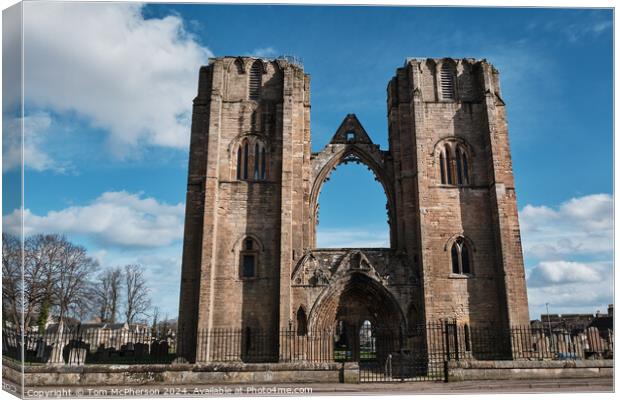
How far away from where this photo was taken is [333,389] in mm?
12273

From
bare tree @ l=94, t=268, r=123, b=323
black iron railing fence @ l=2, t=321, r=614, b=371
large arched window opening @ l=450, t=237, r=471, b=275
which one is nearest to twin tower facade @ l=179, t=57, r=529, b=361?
large arched window opening @ l=450, t=237, r=471, b=275

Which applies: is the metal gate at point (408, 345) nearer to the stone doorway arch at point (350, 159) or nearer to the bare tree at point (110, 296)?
the stone doorway arch at point (350, 159)

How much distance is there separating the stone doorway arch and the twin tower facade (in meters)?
0.06

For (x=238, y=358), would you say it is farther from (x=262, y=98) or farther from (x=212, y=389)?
(x=262, y=98)

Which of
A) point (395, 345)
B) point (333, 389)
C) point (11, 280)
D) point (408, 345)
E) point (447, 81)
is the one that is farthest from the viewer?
point (447, 81)

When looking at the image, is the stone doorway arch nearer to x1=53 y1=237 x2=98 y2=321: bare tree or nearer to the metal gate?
the metal gate

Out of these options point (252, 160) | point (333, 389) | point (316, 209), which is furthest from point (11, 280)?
point (316, 209)

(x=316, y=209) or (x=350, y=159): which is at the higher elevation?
(x=350, y=159)

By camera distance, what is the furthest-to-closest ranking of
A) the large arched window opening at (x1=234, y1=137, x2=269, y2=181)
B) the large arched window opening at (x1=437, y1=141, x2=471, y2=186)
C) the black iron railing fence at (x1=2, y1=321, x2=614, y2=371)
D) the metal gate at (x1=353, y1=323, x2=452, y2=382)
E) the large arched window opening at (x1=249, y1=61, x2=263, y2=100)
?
1. the large arched window opening at (x1=249, y1=61, x2=263, y2=100)
2. the large arched window opening at (x1=234, y1=137, x2=269, y2=181)
3. the large arched window opening at (x1=437, y1=141, x2=471, y2=186)
4. the black iron railing fence at (x1=2, y1=321, x2=614, y2=371)
5. the metal gate at (x1=353, y1=323, x2=452, y2=382)

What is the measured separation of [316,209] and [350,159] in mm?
3266

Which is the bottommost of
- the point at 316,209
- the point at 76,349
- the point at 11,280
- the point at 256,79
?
the point at 76,349

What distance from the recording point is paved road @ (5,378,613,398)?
10.7m

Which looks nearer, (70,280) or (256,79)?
(256,79)

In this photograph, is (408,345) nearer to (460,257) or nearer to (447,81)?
(460,257)
